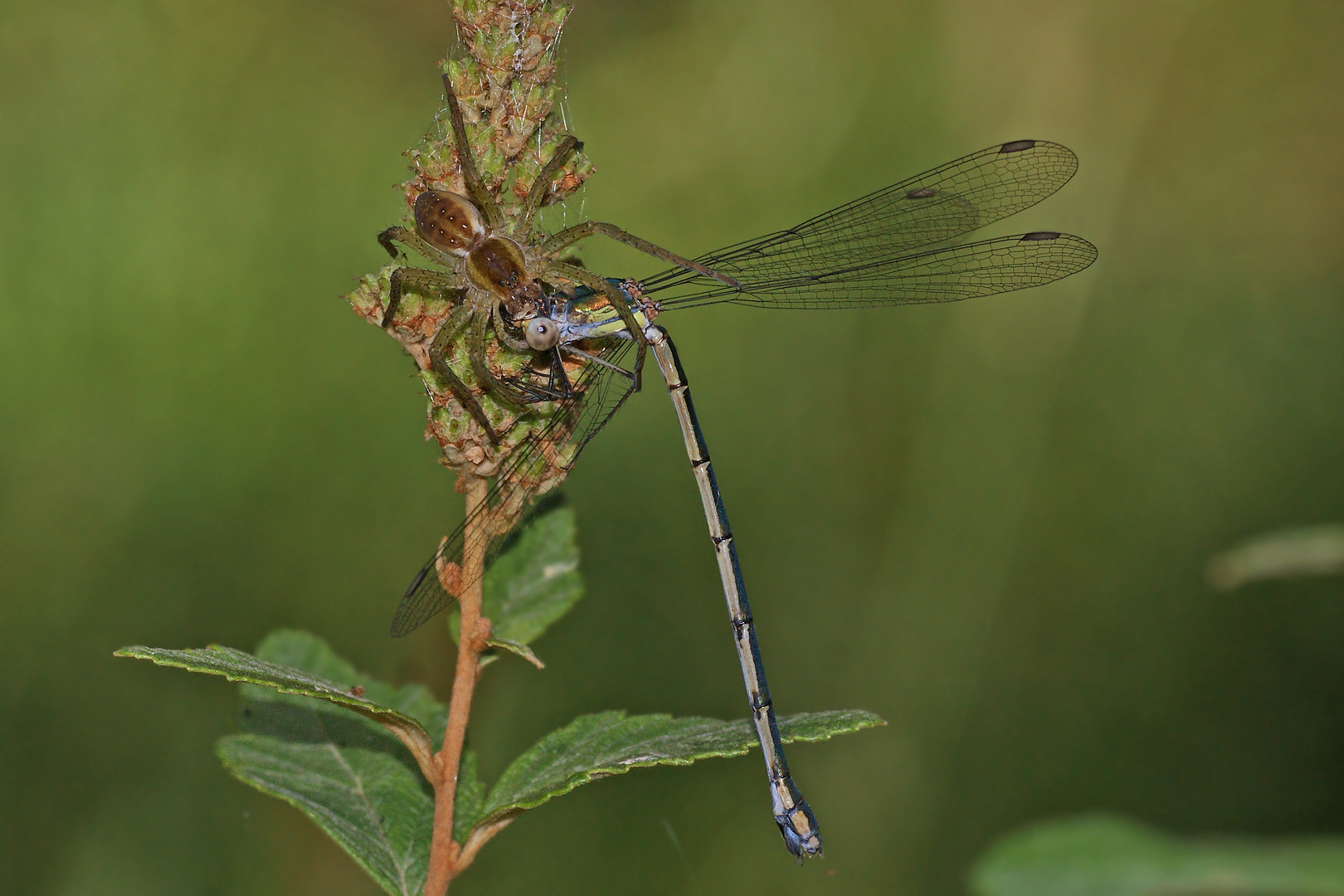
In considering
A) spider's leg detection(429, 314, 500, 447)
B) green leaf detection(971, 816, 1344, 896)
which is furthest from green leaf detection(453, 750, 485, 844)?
green leaf detection(971, 816, 1344, 896)

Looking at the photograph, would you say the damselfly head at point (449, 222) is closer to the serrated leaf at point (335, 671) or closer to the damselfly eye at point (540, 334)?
the damselfly eye at point (540, 334)

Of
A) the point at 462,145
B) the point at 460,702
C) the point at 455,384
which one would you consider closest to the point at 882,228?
the point at 462,145

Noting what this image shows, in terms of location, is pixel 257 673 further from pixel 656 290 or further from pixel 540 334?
pixel 656 290

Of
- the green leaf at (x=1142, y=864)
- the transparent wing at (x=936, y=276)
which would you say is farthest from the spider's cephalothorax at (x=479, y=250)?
the green leaf at (x=1142, y=864)

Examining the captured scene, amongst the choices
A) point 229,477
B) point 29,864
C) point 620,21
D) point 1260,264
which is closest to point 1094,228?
point 1260,264

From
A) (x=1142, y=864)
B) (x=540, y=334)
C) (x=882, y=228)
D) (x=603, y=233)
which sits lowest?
(x=1142, y=864)

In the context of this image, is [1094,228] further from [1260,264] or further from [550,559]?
[550,559]
